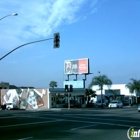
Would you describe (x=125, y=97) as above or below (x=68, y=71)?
below

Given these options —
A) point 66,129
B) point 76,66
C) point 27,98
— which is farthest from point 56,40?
point 76,66

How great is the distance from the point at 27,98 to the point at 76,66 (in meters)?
18.3

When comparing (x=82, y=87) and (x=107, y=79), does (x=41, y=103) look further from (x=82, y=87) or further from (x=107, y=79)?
(x=107, y=79)

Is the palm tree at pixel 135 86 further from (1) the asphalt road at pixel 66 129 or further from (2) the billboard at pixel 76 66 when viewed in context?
(1) the asphalt road at pixel 66 129

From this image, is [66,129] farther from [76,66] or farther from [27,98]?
[76,66]

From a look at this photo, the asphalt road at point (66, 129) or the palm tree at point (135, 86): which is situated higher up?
the palm tree at point (135, 86)

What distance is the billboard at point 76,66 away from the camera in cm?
7289

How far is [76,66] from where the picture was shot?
74.6 meters

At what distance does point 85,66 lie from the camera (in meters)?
73.0

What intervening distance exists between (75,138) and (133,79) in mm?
→ 80568

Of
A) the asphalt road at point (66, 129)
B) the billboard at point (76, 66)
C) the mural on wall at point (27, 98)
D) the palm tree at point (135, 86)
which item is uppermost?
the billboard at point (76, 66)

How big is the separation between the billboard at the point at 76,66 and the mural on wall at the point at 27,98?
54.5ft

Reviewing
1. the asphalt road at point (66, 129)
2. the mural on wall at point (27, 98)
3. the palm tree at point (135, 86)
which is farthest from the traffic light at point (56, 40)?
the palm tree at point (135, 86)

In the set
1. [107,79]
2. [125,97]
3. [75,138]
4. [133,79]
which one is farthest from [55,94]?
[75,138]
